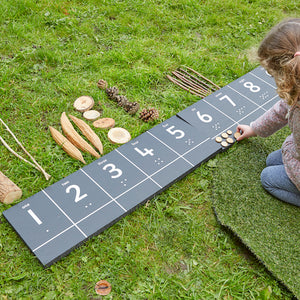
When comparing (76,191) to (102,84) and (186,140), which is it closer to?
(186,140)

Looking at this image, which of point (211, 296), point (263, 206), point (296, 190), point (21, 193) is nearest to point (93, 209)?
point (21, 193)

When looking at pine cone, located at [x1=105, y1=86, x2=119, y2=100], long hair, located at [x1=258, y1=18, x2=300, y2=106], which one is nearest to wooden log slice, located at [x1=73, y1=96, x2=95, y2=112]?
pine cone, located at [x1=105, y1=86, x2=119, y2=100]

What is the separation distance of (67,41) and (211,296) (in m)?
3.22

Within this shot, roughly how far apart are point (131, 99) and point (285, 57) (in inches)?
68.5

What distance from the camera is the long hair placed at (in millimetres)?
1896

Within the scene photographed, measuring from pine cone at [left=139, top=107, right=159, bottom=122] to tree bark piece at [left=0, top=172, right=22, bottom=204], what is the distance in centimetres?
125

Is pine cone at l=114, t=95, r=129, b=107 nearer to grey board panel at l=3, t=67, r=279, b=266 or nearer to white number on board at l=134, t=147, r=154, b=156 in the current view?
grey board panel at l=3, t=67, r=279, b=266

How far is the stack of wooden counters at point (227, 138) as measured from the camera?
2918mm

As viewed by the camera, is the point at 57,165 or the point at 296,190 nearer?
the point at 296,190

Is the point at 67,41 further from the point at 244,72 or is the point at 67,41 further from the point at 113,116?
the point at 244,72

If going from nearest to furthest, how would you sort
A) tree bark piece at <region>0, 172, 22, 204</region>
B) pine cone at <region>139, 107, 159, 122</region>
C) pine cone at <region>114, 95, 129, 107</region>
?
tree bark piece at <region>0, 172, 22, 204</region> < pine cone at <region>139, 107, 159, 122</region> < pine cone at <region>114, 95, 129, 107</region>

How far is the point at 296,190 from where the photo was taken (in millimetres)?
2482

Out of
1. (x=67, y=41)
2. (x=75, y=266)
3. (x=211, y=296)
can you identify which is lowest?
(x=211, y=296)

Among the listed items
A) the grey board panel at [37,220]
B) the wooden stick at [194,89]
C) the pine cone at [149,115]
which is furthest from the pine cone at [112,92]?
the grey board panel at [37,220]
